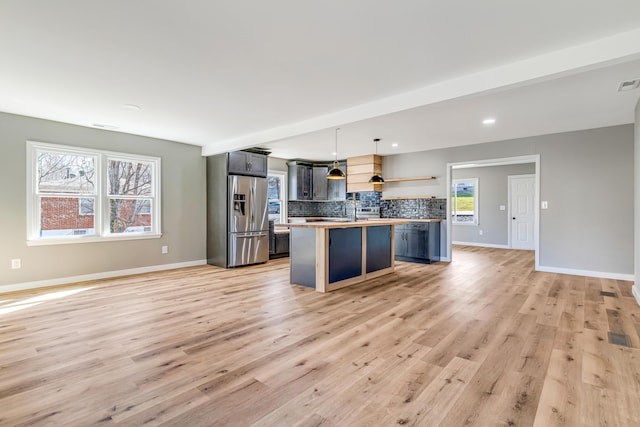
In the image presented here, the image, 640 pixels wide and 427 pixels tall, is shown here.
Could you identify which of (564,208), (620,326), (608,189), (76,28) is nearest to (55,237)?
(76,28)

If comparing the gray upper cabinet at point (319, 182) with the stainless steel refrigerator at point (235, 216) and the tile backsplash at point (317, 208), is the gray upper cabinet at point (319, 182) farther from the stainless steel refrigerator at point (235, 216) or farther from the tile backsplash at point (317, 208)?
the stainless steel refrigerator at point (235, 216)

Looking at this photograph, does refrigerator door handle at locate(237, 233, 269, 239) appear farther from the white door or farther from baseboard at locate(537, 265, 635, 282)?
the white door

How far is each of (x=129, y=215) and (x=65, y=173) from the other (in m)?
1.07

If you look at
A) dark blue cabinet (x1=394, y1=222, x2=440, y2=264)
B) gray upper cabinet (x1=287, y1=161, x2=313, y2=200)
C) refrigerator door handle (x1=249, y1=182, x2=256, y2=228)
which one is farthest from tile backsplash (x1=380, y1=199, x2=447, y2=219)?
refrigerator door handle (x1=249, y1=182, x2=256, y2=228)

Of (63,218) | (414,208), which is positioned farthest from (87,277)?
(414,208)

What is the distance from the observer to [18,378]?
203cm

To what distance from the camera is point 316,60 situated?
2721 mm

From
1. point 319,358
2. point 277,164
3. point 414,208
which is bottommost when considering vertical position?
point 319,358

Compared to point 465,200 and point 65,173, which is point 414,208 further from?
point 65,173

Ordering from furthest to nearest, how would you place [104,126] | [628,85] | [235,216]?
[235,216] < [104,126] < [628,85]

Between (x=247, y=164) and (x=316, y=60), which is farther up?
(x=316, y=60)

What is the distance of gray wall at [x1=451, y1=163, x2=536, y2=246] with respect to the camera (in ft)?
27.8

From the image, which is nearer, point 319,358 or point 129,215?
point 319,358

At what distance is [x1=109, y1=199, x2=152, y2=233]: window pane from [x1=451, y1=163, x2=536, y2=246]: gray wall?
8.21 meters
